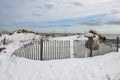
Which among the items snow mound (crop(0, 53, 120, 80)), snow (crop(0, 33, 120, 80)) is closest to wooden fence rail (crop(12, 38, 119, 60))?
snow (crop(0, 33, 120, 80))

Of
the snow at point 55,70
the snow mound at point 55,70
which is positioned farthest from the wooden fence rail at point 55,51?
Answer: the snow mound at point 55,70

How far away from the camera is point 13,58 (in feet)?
36.2

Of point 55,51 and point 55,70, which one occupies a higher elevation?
point 55,51

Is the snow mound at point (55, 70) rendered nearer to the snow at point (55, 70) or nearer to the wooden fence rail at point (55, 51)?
the snow at point (55, 70)

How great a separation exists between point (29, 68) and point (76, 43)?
5.87 m

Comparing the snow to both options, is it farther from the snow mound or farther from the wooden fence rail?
the wooden fence rail

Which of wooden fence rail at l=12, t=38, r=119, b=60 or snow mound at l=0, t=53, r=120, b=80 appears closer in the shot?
snow mound at l=0, t=53, r=120, b=80

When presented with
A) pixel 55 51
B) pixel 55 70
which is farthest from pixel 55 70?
pixel 55 51

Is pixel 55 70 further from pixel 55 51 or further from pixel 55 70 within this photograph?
pixel 55 51

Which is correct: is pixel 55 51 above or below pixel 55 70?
above

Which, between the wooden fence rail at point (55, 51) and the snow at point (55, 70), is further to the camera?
the wooden fence rail at point (55, 51)

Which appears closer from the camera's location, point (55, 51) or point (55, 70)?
point (55, 70)

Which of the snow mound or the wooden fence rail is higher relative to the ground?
the wooden fence rail

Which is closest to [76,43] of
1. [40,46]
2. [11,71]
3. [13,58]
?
[40,46]
